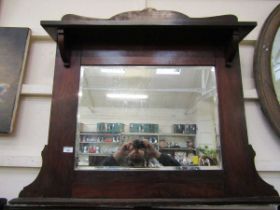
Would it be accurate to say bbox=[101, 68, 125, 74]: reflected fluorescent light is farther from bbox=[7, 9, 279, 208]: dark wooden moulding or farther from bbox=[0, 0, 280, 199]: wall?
bbox=[0, 0, 280, 199]: wall

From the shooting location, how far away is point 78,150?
1060 mm

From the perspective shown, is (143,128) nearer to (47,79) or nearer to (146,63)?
(146,63)

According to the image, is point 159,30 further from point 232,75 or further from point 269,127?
point 269,127

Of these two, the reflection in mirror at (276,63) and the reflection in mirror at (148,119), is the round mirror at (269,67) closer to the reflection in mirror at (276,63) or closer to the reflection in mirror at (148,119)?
the reflection in mirror at (276,63)

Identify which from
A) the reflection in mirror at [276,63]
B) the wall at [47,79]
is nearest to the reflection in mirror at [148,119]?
the wall at [47,79]

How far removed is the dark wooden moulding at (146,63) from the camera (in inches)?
39.4

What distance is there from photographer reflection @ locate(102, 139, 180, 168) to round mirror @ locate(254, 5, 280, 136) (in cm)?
50

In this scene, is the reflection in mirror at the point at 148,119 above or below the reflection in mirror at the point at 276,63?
below

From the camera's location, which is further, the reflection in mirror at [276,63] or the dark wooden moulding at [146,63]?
the reflection in mirror at [276,63]

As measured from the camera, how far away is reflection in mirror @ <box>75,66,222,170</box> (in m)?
1.07

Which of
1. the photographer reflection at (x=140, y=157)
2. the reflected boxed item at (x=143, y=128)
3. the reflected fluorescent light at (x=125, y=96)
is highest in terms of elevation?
the reflected fluorescent light at (x=125, y=96)

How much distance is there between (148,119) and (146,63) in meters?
0.27

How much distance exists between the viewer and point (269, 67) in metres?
1.15

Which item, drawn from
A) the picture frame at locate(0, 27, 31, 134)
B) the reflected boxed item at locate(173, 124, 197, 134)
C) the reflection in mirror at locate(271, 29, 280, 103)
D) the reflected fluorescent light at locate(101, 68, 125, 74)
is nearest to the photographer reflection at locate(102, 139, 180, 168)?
the reflected boxed item at locate(173, 124, 197, 134)
